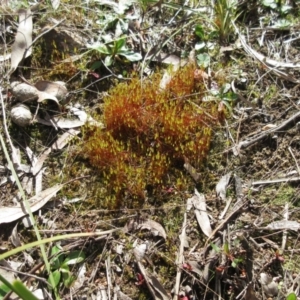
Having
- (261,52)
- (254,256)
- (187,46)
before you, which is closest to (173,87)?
(187,46)

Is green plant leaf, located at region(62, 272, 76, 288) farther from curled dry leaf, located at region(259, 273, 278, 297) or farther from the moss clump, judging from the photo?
curled dry leaf, located at region(259, 273, 278, 297)

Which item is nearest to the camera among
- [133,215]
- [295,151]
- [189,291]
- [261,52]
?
[189,291]

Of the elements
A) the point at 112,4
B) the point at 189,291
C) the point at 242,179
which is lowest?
the point at 189,291

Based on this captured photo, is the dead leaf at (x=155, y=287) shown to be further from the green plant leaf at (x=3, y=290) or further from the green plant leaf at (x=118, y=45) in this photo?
the green plant leaf at (x=118, y=45)

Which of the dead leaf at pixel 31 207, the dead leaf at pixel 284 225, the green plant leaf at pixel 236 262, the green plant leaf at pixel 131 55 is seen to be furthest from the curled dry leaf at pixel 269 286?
the green plant leaf at pixel 131 55

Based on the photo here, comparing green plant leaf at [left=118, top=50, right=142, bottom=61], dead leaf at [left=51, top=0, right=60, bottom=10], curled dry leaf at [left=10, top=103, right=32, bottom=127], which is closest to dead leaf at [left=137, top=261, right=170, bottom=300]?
curled dry leaf at [left=10, top=103, right=32, bottom=127]

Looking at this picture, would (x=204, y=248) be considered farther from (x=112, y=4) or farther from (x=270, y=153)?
(x=112, y=4)
